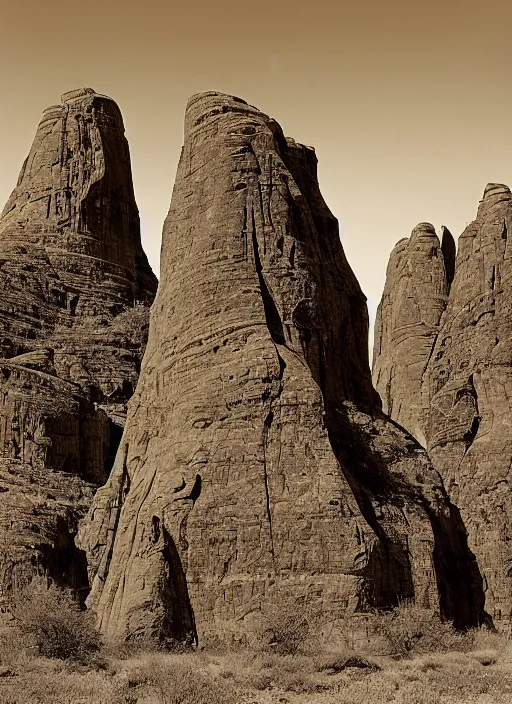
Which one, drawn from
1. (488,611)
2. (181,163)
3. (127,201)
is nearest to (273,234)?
(181,163)

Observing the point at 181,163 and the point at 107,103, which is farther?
the point at 107,103

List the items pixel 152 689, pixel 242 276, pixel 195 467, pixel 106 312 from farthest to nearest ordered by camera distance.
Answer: pixel 106 312, pixel 242 276, pixel 195 467, pixel 152 689

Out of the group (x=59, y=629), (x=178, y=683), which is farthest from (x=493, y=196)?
(x=178, y=683)

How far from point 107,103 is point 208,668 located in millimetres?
35527

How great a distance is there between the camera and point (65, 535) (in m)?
41.0

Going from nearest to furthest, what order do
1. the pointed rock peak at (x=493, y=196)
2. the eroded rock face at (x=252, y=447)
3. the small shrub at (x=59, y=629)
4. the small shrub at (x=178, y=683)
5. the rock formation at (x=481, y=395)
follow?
the small shrub at (x=178, y=683) < the small shrub at (x=59, y=629) < the eroded rock face at (x=252, y=447) < the rock formation at (x=481, y=395) < the pointed rock peak at (x=493, y=196)

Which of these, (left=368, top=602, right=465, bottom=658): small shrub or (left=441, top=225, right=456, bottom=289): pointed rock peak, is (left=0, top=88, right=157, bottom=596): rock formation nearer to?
(left=368, top=602, right=465, bottom=658): small shrub

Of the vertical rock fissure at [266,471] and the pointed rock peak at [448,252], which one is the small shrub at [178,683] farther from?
the pointed rock peak at [448,252]

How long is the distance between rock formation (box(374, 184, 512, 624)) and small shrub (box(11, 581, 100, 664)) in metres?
11.3

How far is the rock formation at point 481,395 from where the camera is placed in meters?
37.4

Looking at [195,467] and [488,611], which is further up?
[195,467]

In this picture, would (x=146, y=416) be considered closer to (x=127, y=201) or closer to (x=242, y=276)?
(x=242, y=276)

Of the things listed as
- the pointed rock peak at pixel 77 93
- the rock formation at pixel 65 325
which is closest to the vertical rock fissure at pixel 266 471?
the rock formation at pixel 65 325

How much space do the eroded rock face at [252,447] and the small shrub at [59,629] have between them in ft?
2.52
